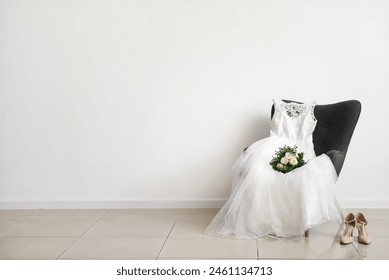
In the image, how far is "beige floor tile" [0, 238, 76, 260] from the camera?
305cm

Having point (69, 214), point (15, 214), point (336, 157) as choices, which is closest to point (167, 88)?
point (69, 214)

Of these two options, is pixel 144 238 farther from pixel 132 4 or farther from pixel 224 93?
pixel 132 4

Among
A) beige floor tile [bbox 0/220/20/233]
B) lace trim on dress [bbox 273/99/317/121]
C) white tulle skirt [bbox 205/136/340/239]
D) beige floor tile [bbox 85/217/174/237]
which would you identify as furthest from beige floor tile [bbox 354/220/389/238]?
beige floor tile [bbox 0/220/20/233]

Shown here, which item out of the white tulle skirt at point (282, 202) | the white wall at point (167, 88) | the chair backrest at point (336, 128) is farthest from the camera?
the white wall at point (167, 88)

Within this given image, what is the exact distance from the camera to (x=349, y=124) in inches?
147

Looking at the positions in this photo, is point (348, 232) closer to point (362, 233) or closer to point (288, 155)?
point (362, 233)

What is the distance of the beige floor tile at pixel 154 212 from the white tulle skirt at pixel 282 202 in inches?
26.6

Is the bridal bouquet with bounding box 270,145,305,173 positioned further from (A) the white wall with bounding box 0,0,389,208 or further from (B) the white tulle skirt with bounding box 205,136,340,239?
(A) the white wall with bounding box 0,0,389,208

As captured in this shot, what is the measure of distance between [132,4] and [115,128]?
1.16 meters

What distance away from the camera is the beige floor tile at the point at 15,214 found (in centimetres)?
418

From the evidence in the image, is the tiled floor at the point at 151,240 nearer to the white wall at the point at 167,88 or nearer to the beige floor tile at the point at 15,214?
the beige floor tile at the point at 15,214

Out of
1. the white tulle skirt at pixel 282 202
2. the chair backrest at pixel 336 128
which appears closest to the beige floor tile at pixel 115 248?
the white tulle skirt at pixel 282 202

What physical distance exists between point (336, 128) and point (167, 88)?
156 cm

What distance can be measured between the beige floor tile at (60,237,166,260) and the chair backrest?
148cm
